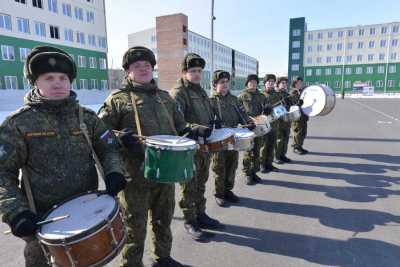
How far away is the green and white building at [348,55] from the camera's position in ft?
208

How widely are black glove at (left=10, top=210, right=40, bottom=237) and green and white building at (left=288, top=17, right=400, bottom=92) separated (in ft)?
224

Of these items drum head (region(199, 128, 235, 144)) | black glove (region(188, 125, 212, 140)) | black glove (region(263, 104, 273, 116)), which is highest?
black glove (region(263, 104, 273, 116))

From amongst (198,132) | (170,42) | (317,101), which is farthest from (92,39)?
(198,132)

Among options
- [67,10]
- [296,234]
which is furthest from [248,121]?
[67,10]

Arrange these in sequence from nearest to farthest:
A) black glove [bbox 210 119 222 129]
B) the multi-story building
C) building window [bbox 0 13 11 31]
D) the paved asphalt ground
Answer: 1. the paved asphalt ground
2. black glove [bbox 210 119 222 129]
3. building window [bbox 0 13 11 31]
4. the multi-story building

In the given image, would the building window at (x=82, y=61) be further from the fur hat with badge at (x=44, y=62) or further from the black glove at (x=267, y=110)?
the fur hat with badge at (x=44, y=62)

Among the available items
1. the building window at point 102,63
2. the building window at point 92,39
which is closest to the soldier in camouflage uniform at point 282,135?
the building window at point 92,39

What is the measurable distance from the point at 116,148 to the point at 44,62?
0.85m

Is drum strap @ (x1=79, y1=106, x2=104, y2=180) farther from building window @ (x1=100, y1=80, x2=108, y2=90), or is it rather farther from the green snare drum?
building window @ (x1=100, y1=80, x2=108, y2=90)

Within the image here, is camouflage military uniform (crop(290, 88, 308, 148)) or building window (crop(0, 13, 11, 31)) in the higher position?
building window (crop(0, 13, 11, 31))

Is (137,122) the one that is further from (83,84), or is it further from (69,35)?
(83,84)

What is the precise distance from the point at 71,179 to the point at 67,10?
37.8 meters

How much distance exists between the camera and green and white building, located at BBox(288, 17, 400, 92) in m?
63.5

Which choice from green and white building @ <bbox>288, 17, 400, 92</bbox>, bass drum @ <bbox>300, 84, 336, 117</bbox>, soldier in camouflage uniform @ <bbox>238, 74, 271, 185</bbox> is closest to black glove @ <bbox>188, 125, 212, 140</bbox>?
soldier in camouflage uniform @ <bbox>238, 74, 271, 185</bbox>
